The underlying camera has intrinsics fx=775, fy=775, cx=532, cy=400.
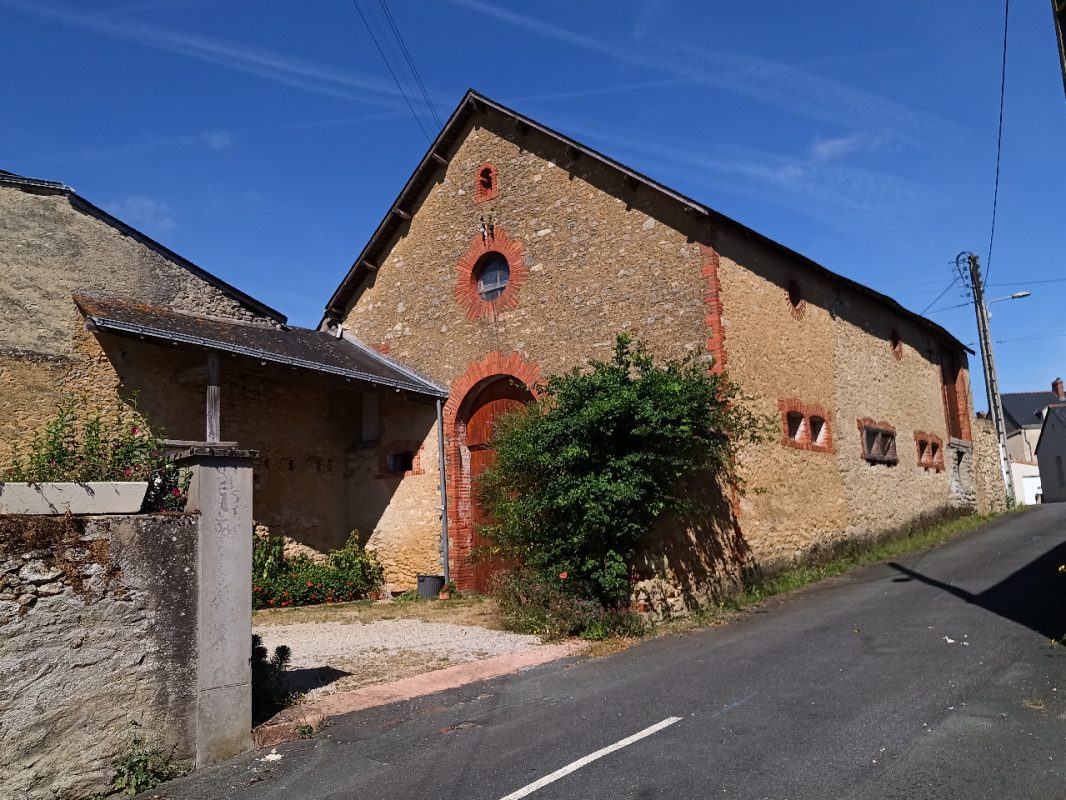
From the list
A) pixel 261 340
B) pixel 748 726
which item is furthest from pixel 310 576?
pixel 748 726

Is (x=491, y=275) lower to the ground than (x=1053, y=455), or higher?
higher

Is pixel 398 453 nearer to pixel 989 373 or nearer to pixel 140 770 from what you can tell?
pixel 140 770

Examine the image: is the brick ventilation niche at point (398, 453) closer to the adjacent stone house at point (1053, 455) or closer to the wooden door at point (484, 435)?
the wooden door at point (484, 435)

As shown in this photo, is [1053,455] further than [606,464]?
Yes

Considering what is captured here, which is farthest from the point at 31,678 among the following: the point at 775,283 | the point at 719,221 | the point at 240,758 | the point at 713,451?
the point at 775,283

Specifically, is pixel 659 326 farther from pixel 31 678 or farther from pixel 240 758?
pixel 31 678

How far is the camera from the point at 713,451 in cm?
988

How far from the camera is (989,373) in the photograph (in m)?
22.4

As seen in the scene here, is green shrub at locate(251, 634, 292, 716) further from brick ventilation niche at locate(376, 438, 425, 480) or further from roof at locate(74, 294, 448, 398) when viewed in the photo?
brick ventilation niche at locate(376, 438, 425, 480)

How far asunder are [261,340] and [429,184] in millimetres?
4710

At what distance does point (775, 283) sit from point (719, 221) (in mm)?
2068

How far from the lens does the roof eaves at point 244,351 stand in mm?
9727

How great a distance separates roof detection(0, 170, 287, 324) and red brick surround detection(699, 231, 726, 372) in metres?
7.81

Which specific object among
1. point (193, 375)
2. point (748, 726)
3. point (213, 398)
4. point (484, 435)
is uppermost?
point (193, 375)
